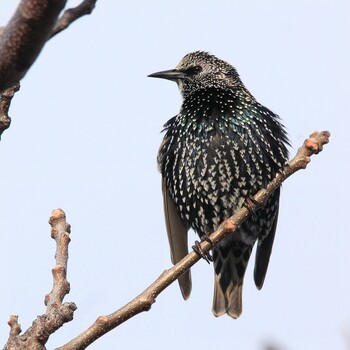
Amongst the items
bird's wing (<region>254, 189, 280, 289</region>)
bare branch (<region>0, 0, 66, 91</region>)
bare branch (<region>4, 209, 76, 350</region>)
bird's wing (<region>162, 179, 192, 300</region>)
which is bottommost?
bare branch (<region>0, 0, 66, 91</region>)

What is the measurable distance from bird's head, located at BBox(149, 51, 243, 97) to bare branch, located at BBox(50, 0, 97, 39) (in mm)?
→ 4639

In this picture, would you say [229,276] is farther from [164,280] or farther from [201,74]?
[164,280]

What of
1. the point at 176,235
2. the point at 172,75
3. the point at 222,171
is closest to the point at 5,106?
the point at 222,171

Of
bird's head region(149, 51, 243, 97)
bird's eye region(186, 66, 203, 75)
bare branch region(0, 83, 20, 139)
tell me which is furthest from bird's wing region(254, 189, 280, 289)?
bare branch region(0, 83, 20, 139)

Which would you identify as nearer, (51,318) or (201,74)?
(51,318)

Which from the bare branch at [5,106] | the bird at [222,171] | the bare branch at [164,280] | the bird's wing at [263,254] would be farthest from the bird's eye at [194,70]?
the bare branch at [5,106]

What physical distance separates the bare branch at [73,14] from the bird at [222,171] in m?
3.71

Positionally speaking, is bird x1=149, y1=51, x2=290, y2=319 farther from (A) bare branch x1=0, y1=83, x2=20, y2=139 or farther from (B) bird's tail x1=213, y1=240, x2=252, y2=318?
(A) bare branch x1=0, y1=83, x2=20, y2=139

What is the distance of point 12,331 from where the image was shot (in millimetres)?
2598

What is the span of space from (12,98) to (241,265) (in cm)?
410

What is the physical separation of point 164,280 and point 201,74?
12.7ft

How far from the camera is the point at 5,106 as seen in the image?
225 cm

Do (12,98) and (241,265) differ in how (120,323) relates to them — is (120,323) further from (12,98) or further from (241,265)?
(241,265)

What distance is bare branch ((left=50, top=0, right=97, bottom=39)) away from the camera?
1.56 meters
